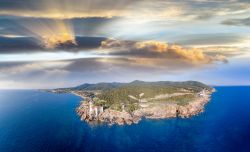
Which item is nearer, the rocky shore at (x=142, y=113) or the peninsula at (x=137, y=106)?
the rocky shore at (x=142, y=113)

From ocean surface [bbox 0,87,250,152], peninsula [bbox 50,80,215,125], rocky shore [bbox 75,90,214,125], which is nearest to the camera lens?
ocean surface [bbox 0,87,250,152]

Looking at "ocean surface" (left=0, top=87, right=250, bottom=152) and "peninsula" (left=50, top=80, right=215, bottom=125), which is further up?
"peninsula" (left=50, top=80, right=215, bottom=125)

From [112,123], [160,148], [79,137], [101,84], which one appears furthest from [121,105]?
[101,84]

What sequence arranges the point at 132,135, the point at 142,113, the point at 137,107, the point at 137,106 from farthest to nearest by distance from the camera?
the point at 137,106, the point at 137,107, the point at 142,113, the point at 132,135

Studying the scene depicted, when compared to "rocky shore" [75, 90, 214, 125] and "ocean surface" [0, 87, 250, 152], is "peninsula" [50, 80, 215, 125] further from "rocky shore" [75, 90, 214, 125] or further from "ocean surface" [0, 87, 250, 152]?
"ocean surface" [0, 87, 250, 152]

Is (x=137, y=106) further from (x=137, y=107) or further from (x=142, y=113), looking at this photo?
(x=142, y=113)

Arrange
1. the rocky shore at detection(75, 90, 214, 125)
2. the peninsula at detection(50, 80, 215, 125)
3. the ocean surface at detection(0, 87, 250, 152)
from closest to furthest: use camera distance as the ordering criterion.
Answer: the ocean surface at detection(0, 87, 250, 152) → the rocky shore at detection(75, 90, 214, 125) → the peninsula at detection(50, 80, 215, 125)

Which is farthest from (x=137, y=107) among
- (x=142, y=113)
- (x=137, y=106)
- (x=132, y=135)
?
(x=132, y=135)

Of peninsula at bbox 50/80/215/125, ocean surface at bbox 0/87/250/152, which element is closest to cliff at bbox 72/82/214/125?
peninsula at bbox 50/80/215/125

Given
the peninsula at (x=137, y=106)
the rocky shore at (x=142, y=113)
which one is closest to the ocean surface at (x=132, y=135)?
the rocky shore at (x=142, y=113)

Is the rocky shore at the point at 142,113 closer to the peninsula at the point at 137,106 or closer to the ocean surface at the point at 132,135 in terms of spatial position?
the peninsula at the point at 137,106

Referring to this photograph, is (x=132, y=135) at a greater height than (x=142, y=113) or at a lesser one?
lesser

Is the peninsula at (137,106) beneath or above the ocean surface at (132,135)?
above
